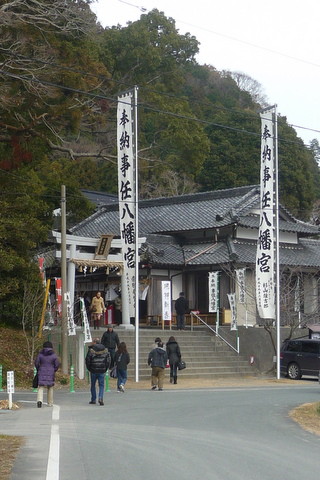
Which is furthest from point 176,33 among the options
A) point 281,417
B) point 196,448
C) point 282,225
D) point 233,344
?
point 196,448

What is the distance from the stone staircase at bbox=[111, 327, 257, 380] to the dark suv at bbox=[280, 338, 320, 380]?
1.72 m

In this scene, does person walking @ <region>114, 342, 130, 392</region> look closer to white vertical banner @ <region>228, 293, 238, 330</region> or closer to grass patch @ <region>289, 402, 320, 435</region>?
grass patch @ <region>289, 402, 320, 435</region>

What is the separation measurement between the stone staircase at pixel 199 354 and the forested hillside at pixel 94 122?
5.59m

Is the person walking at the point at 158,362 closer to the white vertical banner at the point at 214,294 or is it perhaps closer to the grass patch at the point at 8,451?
the white vertical banner at the point at 214,294

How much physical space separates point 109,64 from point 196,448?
4390cm

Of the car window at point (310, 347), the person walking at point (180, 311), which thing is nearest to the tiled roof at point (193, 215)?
the person walking at point (180, 311)

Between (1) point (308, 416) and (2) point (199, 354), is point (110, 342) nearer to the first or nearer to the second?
(2) point (199, 354)

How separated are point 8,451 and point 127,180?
60.5 feet

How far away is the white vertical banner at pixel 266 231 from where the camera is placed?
3044cm

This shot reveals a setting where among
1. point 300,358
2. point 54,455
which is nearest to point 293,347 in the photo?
point 300,358

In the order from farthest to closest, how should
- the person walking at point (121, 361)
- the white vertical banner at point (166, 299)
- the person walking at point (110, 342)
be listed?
the white vertical banner at point (166, 299) → the person walking at point (110, 342) → the person walking at point (121, 361)

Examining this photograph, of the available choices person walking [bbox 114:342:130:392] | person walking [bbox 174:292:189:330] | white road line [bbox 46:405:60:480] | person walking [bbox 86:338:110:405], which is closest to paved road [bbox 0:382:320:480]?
white road line [bbox 46:405:60:480]

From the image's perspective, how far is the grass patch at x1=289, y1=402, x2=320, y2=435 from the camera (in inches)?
583

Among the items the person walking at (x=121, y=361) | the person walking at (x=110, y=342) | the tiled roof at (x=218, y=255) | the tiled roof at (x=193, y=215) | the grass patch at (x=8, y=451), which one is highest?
the tiled roof at (x=193, y=215)
